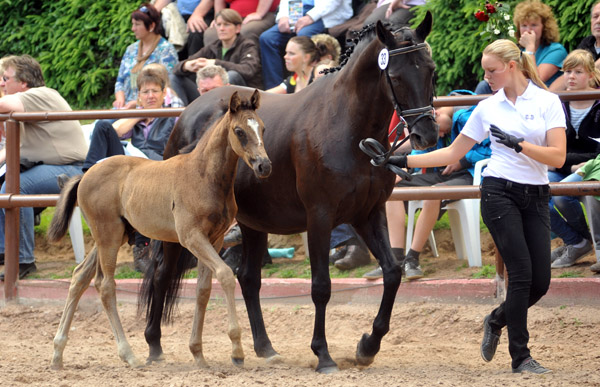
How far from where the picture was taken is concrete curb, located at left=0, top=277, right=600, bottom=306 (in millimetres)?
6125

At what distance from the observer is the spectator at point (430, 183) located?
22.2 ft

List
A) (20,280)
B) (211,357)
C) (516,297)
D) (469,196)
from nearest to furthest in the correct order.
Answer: (516,297)
(211,357)
(469,196)
(20,280)

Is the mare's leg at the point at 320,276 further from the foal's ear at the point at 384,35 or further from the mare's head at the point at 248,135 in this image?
the foal's ear at the point at 384,35

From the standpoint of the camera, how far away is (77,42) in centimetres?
1273

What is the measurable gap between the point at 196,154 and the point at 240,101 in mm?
521

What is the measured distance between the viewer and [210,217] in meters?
4.82

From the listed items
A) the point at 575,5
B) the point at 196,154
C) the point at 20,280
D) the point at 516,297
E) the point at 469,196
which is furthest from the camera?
the point at 575,5

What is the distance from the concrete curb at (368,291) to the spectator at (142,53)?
3.32m

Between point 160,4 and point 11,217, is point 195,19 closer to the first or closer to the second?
point 160,4

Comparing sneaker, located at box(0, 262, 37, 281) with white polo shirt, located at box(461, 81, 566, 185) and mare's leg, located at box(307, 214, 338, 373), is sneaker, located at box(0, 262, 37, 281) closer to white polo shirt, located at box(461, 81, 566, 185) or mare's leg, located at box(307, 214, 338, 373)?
mare's leg, located at box(307, 214, 338, 373)

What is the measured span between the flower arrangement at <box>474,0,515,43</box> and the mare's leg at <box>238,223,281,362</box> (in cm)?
329

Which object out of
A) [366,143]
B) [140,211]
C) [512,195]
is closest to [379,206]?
[366,143]

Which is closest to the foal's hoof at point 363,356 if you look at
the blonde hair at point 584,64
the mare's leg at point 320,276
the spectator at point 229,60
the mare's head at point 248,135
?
the mare's leg at point 320,276

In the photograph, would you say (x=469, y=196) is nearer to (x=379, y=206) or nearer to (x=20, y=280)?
(x=379, y=206)
